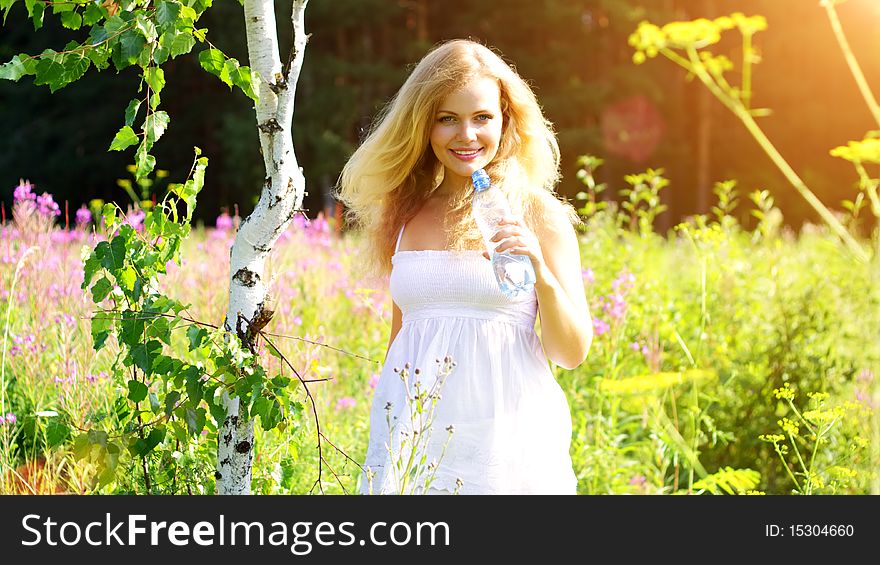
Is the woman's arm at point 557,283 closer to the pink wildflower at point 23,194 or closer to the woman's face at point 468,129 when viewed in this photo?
the woman's face at point 468,129

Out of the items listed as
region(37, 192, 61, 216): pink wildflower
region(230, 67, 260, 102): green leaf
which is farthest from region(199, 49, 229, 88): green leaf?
region(37, 192, 61, 216): pink wildflower

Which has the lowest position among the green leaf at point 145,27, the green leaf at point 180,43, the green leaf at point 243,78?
the green leaf at point 243,78

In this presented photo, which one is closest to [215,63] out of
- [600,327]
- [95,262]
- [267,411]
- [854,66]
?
[95,262]

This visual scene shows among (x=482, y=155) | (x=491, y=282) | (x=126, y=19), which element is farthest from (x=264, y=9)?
(x=491, y=282)

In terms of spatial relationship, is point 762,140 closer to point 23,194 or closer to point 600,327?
point 600,327

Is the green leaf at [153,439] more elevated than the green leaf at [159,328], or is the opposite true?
the green leaf at [159,328]

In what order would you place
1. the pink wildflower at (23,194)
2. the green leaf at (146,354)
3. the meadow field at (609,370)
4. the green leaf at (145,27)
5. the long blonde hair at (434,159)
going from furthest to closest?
the pink wildflower at (23,194) < the meadow field at (609,370) < the long blonde hair at (434,159) < the green leaf at (146,354) < the green leaf at (145,27)

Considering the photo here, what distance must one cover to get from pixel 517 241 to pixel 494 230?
194 mm

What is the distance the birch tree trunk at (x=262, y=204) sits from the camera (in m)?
2.20

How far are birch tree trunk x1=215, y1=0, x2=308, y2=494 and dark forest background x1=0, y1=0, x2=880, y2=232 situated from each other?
1416cm

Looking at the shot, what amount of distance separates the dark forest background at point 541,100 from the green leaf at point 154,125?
47.0 ft

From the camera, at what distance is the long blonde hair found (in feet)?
8.06

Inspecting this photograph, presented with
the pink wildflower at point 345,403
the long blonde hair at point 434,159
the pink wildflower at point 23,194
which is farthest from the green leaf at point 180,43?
the pink wildflower at point 23,194

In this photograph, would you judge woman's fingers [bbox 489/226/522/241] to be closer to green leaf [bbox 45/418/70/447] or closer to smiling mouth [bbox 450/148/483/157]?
smiling mouth [bbox 450/148/483/157]
